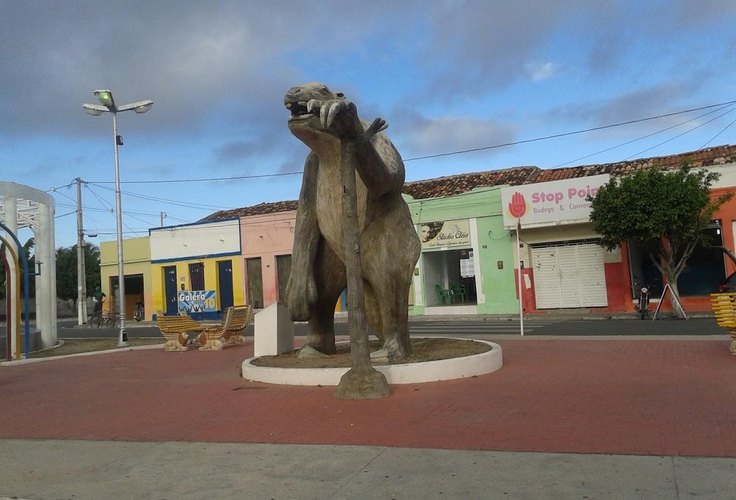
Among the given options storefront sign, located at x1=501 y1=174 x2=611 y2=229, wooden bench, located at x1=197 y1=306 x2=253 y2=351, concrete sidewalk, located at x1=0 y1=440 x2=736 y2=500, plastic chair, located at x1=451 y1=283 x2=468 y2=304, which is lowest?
concrete sidewalk, located at x1=0 y1=440 x2=736 y2=500

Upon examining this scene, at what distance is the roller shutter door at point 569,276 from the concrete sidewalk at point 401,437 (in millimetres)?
14850

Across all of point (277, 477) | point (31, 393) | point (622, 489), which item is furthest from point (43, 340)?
point (622, 489)

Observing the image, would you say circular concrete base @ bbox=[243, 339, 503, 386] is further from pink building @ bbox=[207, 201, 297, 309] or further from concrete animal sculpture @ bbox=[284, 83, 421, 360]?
pink building @ bbox=[207, 201, 297, 309]

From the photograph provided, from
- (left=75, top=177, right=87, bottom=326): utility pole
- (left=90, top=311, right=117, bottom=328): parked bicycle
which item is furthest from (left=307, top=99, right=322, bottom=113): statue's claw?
(left=75, top=177, right=87, bottom=326): utility pole

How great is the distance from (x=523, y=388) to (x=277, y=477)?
12.2ft

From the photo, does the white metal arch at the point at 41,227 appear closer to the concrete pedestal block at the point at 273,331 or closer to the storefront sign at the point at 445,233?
the concrete pedestal block at the point at 273,331

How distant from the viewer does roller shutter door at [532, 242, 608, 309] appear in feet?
78.4

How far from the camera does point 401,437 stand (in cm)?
538

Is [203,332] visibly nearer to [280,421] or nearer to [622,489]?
[280,421]

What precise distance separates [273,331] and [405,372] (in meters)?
3.29

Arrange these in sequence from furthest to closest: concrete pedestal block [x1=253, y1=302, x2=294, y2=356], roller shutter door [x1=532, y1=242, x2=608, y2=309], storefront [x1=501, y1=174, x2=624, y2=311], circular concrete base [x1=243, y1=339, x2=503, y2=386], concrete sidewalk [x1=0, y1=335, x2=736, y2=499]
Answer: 1. roller shutter door [x1=532, y1=242, x2=608, y2=309]
2. storefront [x1=501, y1=174, x2=624, y2=311]
3. concrete pedestal block [x1=253, y1=302, x2=294, y2=356]
4. circular concrete base [x1=243, y1=339, x2=503, y2=386]
5. concrete sidewalk [x1=0, y1=335, x2=736, y2=499]

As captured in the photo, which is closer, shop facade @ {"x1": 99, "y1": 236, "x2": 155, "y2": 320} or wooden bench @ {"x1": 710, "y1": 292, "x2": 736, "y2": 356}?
wooden bench @ {"x1": 710, "y1": 292, "x2": 736, "y2": 356}

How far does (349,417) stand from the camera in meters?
6.25

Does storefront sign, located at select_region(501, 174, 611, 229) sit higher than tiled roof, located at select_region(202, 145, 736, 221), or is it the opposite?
tiled roof, located at select_region(202, 145, 736, 221)
